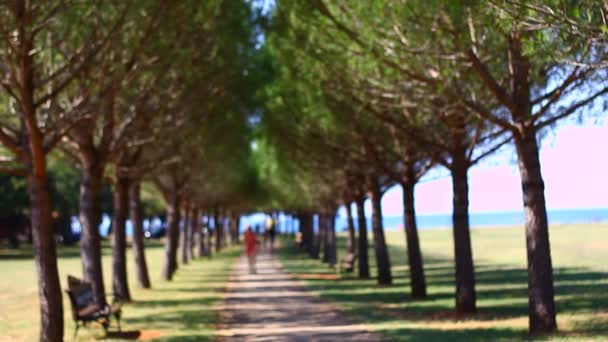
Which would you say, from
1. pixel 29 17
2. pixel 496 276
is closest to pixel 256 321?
pixel 29 17

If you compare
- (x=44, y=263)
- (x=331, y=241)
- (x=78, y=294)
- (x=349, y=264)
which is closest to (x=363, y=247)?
(x=349, y=264)

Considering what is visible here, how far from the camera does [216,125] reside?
86.7ft

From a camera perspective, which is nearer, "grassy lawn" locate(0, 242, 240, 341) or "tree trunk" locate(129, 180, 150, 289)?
"grassy lawn" locate(0, 242, 240, 341)

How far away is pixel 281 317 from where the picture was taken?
1777 centimetres

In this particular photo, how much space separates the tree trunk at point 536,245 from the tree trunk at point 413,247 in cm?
776

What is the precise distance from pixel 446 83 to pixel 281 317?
615 cm

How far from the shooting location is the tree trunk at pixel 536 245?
13461 mm

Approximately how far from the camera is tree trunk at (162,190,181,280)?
31812mm

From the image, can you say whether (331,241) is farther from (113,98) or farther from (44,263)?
(44,263)

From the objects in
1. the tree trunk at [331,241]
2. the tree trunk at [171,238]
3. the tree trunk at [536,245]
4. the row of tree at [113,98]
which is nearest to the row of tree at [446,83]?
the tree trunk at [536,245]

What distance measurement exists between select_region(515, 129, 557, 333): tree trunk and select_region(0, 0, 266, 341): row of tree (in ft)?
22.0

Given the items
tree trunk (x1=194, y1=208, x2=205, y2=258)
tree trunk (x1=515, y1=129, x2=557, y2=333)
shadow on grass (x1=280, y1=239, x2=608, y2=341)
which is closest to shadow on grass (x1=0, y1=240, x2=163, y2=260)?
tree trunk (x1=194, y1=208, x2=205, y2=258)

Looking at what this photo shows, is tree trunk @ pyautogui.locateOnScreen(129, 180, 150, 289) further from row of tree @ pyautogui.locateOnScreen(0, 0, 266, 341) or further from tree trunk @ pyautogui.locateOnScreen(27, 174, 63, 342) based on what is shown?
tree trunk @ pyautogui.locateOnScreen(27, 174, 63, 342)

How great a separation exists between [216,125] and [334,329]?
12.1 metres
